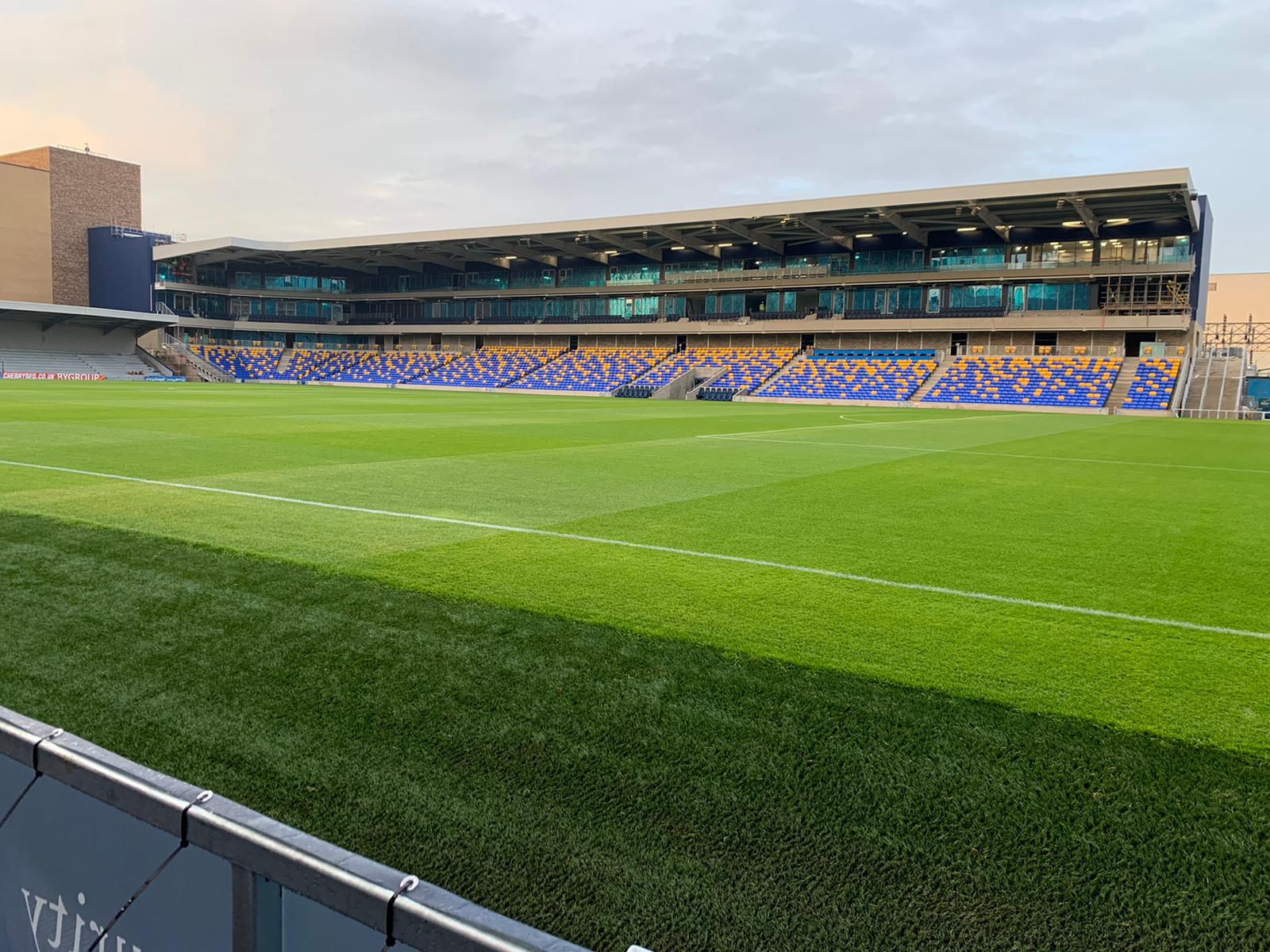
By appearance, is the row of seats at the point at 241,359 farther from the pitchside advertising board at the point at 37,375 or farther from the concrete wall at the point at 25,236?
the concrete wall at the point at 25,236

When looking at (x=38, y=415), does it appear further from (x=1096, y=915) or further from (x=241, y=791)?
(x=1096, y=915)

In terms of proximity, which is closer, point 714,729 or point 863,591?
point 714,729

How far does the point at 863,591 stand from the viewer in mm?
6496

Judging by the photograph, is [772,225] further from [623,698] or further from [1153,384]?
[623,698]

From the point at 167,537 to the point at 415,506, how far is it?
274 centimetres

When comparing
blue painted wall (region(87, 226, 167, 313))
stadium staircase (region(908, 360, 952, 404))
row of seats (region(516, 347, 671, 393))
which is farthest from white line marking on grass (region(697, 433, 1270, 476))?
blue painted wall (region(87, 226, 167, 313))

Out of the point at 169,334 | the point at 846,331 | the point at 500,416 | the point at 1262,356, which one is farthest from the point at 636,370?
the point at 1262,356

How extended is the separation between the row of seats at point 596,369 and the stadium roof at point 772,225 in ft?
25.6

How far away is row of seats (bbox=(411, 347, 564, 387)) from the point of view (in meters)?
71.3

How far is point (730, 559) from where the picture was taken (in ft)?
24.8

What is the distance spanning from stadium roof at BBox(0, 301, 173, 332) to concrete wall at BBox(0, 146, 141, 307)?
7.85 meters

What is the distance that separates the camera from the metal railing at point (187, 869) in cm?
186

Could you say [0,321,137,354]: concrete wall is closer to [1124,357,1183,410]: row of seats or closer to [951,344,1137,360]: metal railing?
[951,344,1137,360]: metal railing

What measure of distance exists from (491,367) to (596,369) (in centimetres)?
1035
